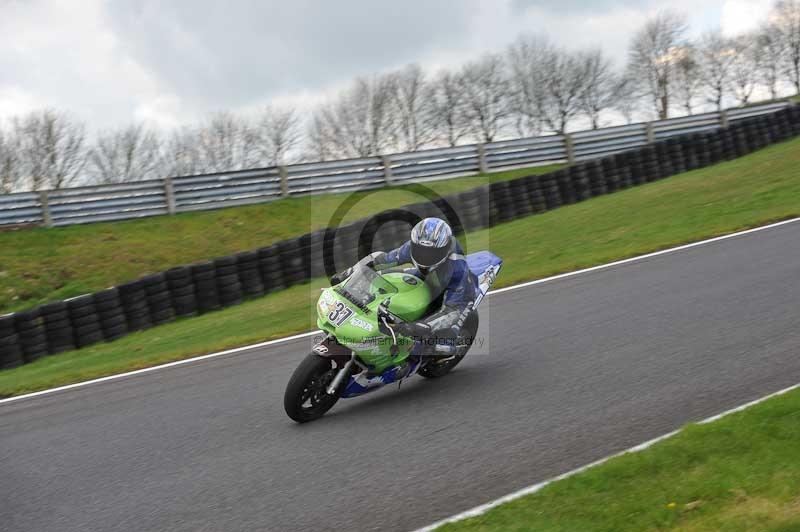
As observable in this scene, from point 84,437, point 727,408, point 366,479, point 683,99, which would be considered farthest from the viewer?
point 683,99

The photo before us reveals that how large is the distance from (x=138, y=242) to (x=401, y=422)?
48.6 feet

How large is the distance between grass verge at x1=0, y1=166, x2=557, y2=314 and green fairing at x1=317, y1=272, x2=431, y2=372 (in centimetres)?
1194

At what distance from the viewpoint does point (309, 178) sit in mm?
23375

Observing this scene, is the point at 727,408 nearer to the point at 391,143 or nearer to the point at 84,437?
the point at 84,437

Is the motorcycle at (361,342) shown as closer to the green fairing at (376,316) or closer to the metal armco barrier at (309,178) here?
the green fairing at (376,316)

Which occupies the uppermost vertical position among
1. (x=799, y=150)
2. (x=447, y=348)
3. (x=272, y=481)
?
(x=799, y=150)

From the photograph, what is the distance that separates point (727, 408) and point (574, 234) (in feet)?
36.3

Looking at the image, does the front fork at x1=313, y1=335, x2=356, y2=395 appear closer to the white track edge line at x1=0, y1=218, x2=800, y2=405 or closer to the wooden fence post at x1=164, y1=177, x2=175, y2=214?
the white track edge line at x1=0, y1=218, x2=800, y2=405

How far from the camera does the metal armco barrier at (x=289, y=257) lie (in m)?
13.4

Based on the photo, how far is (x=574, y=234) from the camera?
16750 mm

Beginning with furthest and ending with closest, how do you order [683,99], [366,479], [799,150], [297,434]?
[683,99] < [799,150] < [297,434] < [366,479]

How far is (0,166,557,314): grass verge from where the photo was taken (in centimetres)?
1739

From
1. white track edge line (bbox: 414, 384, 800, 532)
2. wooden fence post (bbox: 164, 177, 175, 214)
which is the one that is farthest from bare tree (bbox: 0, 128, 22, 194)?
white track edge line (bbox: 414, 384, 800, 532)

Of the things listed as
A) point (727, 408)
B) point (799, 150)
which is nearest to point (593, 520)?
point (727, 408)
